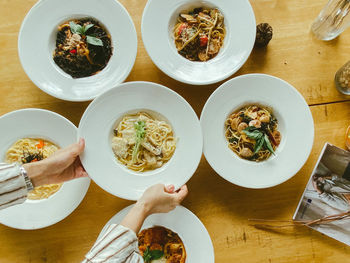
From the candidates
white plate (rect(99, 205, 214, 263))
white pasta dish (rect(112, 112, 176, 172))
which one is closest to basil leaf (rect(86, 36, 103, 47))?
white pasta dish (rect(112, 112, 176, 172))

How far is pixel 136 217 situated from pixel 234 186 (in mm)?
866

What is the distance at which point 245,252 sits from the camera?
2.54 metres

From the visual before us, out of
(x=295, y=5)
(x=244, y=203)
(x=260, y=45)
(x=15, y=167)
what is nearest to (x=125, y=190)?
(x=15, y=167)

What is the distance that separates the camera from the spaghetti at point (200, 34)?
2.39 metres

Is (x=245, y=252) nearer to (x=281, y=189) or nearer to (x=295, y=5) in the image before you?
(x=281, y=189)

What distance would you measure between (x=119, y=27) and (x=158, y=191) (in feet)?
3.86

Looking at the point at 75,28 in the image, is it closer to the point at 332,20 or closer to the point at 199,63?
the point at 199,63

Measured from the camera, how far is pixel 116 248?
1.86 metres

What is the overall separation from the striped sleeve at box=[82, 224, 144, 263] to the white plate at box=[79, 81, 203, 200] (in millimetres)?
296

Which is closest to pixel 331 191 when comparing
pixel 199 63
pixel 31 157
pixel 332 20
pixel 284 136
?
pixel 284 136

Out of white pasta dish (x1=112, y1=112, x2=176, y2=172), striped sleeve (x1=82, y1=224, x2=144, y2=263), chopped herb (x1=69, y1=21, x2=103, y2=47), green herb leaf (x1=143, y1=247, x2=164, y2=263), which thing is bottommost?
green herb leaf (x1=143, y1=247, x2=164, y2=263)

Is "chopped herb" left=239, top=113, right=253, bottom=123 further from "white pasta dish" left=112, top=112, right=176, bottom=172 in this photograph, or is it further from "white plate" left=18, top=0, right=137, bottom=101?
"white plate" left=18, top=0, right=137, bottom=101

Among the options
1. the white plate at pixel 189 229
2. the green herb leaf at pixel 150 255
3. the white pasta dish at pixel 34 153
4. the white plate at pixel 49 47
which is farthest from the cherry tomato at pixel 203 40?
the green herb leaf at pixel 150 255

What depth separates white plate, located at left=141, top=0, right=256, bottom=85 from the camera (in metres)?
2.24
